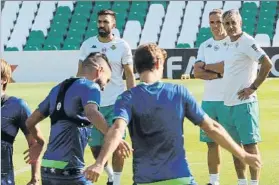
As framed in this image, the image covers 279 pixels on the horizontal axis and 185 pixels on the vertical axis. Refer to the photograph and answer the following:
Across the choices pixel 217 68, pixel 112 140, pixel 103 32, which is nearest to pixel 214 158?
pixel 217 68

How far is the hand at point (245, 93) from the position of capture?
921 centimetres

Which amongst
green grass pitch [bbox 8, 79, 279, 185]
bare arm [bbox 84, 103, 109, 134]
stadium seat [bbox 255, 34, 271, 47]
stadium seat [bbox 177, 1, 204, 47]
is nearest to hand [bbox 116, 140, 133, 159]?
bare arm [bbox 84, 103, 109, 134]

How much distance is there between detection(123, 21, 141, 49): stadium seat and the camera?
34031mm

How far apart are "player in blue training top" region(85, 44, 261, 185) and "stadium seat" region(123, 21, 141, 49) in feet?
91.1

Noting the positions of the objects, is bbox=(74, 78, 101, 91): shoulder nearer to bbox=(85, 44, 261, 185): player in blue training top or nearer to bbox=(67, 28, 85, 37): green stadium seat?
bbox=(85, 44, 261, 185): player in blue training top

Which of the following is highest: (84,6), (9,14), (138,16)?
(84,6)

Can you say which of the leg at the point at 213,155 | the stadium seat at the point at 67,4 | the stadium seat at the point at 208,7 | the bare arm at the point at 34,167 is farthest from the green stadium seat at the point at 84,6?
the bare arm at the point at 34,167

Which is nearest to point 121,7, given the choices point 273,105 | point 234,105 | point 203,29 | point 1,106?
point 203,29

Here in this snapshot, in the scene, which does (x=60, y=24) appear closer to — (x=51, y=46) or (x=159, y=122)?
(x=51, y=46)

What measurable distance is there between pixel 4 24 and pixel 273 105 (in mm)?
20894

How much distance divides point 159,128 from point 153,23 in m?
29.9

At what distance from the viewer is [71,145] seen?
632 centimetres

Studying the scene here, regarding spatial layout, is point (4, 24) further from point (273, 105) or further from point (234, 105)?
point (234, 105)

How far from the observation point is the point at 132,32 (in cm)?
3472
